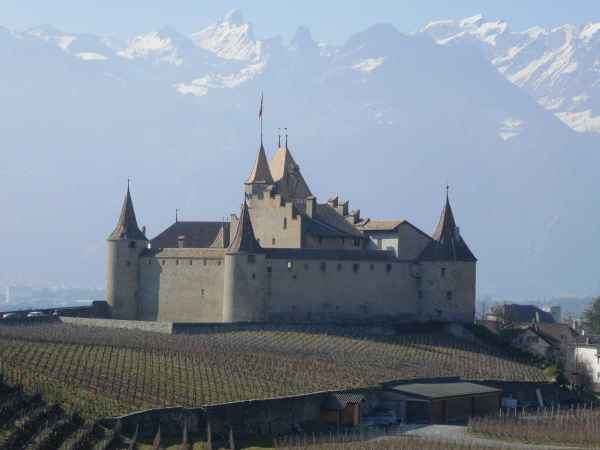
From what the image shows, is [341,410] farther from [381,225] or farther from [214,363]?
[381,225]

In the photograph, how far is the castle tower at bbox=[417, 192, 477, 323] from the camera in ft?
282

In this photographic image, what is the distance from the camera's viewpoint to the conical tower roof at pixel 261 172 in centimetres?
9462

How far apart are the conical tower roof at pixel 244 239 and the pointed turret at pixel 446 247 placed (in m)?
11.0

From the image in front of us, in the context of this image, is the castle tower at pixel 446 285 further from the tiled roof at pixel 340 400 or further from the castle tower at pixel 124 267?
the tiled roof at pixel 340 400

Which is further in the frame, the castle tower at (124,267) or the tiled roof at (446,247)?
the castle tower at (124,267)

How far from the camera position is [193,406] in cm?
5616

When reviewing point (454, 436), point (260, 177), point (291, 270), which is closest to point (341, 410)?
point (454, 436)

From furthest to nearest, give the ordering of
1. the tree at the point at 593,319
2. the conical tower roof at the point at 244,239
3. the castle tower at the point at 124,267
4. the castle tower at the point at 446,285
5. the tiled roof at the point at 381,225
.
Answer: the tree at the point at 593,319
the tiled roof at the point at 381,225
the castle tower at the point at 124,267
the castle tower at the point at 446,285
the conical tower roof at the point at 244,239

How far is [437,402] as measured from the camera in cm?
6588

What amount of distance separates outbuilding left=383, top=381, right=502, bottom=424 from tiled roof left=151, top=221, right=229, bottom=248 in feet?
82.1

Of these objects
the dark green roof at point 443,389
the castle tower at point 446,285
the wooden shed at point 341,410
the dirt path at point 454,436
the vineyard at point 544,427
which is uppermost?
the castle tower at point 446,285

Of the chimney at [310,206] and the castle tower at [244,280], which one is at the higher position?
the chimney at [310,206]

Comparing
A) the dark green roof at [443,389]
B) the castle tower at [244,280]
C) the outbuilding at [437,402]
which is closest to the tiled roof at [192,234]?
the castle tower at [244,280]

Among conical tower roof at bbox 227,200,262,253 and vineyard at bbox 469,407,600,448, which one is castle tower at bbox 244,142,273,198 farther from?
vineyard at bbox 469,407,600,448
